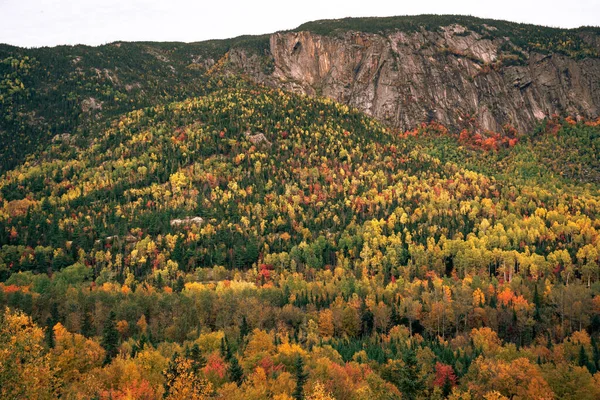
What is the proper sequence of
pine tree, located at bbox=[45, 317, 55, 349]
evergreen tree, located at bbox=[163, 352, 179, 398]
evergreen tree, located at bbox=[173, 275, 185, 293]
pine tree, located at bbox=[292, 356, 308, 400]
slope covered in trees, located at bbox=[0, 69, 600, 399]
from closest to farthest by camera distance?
evergreen tree, located at bbox=[163, 352, 179, 398] → pine tree, located at bbox=[292, 356, 308, 400] → slope covered in trees, located at bbox=[0, 69, 600, 399] → pine tree, located at bbox=[45, 317, 55, 349] → evergreen tree, located at bbox=[173, 275, 185, 293]

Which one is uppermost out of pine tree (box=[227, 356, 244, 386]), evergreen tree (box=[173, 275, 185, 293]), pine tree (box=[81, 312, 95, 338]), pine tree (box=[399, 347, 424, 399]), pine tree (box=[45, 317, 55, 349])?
pine tree (box=[399, 347, 424, 399])

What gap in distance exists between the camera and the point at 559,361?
106375 mm

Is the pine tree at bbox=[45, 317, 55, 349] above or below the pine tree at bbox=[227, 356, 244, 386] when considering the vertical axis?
below

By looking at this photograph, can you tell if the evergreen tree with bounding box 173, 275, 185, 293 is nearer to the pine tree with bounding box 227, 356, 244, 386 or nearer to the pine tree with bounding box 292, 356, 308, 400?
the pine tree with bounding box 227, 356, 244, 386

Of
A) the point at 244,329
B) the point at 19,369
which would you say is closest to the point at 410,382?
the point at 19,369

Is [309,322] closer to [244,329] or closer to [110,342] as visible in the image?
[244,329]

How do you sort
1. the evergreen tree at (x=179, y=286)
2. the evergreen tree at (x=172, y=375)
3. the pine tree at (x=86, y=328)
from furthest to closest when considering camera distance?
1. the evergreen tree at (x=179, y=286)
2. the pine tree at (x=86, y=328)
3. the evergreen tree at (x=172, y=375)

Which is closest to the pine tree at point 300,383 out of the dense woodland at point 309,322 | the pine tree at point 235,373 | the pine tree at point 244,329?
the dense woodland at point 309,322

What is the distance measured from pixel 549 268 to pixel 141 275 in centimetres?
14390

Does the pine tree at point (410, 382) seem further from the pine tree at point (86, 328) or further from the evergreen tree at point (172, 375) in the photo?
the pine tree at point (86, 328)

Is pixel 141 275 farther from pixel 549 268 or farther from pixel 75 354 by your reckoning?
pixel 549 268

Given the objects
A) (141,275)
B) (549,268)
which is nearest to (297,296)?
(141,275)

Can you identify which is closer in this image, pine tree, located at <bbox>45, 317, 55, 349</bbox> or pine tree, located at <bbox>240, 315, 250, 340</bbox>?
pine tree, located at <bbox>45, 317, 55, 349</bbox>


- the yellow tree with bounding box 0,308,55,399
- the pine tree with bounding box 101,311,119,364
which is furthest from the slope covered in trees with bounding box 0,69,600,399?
the pine tree with bounding box 101,311,119,364
